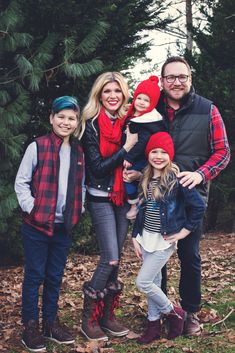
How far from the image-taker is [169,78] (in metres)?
4.27

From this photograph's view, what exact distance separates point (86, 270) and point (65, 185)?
4237 millimetres

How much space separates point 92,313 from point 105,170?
1369 millimetres

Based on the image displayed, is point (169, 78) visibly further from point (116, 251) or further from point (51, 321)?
point (51, 321)

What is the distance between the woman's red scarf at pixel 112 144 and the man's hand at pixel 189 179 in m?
0.58

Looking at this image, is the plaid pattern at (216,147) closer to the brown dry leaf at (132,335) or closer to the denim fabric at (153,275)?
the denim fabric at (153,275)

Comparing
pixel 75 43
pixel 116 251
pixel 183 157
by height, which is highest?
pixel 75 43

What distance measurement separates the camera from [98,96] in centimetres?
451

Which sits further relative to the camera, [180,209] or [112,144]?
[112,144]

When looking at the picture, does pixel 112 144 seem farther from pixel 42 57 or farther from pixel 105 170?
pixel 42 57

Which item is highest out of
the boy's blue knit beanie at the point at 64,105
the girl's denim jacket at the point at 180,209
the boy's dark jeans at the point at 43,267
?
the boy's blue knit beanie at the point at 64,105

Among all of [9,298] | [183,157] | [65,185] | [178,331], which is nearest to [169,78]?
[183,157]

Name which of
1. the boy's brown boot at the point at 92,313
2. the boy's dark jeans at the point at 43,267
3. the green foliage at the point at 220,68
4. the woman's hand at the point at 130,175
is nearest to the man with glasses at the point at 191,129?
the woman's hand at the point at 130,175

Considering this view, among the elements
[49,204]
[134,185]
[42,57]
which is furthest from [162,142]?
[42,57]

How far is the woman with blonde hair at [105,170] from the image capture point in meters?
4.41
